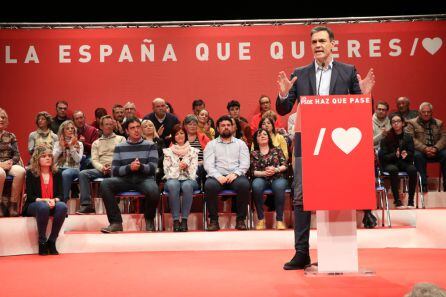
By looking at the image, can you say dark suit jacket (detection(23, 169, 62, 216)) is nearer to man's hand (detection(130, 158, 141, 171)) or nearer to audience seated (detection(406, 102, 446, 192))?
man's hand (detection(130, 158, 141, 171))

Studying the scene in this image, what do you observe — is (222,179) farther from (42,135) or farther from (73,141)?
(42,135)

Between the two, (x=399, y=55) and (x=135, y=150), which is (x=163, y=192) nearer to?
(x=135, y=150)

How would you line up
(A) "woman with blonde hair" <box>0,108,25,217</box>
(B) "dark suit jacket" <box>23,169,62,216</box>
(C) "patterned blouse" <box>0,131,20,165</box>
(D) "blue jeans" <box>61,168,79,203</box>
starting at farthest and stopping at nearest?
1. (D) "blue jeans" <box>61,168,79,203</box>
2. (C) "patterned blouse" <box>0,131,20,165</box>
3. (A) "woman with blonde hair" <box>0,108,25,217</box>
4. (B) "dark suit jacket" <box>23,169,62,216</box>

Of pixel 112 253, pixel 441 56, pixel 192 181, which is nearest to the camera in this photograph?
pixel 112 253

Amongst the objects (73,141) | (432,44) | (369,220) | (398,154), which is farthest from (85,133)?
(432,44)

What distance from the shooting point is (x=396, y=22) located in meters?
8.75

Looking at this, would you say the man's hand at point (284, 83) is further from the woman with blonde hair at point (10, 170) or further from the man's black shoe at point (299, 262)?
the woman with blonde hair at point (10, 170)

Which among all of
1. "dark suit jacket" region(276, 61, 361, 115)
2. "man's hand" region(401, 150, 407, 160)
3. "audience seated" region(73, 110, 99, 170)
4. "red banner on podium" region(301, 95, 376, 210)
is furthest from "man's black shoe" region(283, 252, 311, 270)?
"audience seated" region(73, 110, 99, 170)

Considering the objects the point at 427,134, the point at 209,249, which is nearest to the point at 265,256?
the point at 209,249

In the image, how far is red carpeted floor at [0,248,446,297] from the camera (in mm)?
3047

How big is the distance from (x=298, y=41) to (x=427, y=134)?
238 cm

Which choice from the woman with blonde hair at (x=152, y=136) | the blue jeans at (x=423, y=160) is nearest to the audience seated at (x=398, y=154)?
the blue jeans at (x=423, y=160)

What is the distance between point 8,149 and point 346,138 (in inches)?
170

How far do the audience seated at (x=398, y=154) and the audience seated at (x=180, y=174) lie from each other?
2.30 metres
